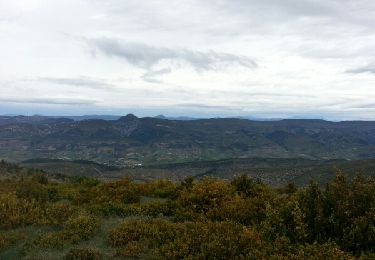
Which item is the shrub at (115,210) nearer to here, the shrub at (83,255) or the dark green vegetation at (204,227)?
the dark green vegetation at (204,227)

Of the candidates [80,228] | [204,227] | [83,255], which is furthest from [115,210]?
[83,255]

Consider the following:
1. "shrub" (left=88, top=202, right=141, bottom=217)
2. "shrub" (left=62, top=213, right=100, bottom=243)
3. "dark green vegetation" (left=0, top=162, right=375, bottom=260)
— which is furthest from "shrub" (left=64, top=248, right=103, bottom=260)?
"shrub" (left=88, top=202, right=141, bottom=217)

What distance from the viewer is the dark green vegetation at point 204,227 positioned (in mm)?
10773

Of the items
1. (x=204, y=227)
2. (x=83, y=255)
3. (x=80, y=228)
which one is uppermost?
(x=204, y=227)

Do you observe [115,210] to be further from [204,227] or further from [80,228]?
[204,227]

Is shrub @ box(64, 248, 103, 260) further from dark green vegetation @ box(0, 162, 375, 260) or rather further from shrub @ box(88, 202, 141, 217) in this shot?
shrub @ box(88, 202, 141, 217)

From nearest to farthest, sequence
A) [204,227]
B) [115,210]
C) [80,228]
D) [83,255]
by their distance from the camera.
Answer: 1. [83,255]
2. [204,227]
3. [80,228]
4. [115,210]

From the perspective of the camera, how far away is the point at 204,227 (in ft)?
41.8

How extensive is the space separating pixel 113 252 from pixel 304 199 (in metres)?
6.11

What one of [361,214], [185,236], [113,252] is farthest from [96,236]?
[361,214]

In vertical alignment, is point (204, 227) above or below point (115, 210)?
above

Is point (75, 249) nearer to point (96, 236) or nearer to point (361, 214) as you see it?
point (96, 236)

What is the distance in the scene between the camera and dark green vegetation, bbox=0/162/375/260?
35.3ft

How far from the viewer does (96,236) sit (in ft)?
43.4
